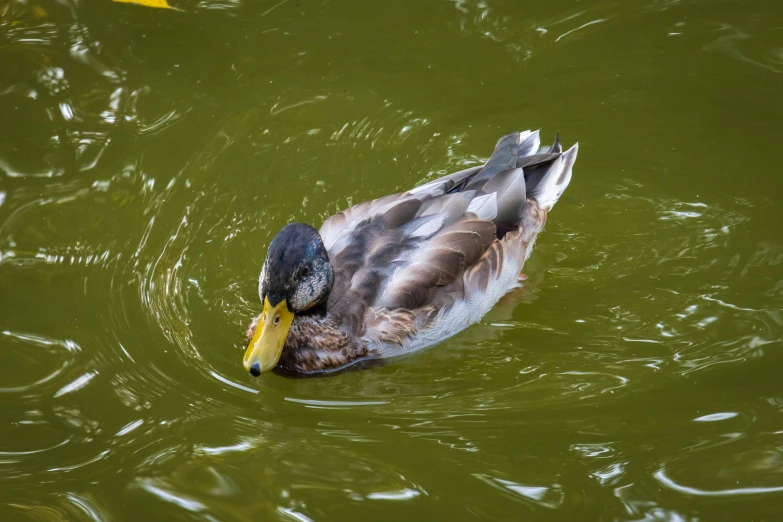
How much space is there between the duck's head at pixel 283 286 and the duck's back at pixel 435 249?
0.37 m

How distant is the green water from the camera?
15.9ft

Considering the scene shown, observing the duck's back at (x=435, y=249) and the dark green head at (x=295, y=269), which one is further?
the duck's back at (x=435, y=249)

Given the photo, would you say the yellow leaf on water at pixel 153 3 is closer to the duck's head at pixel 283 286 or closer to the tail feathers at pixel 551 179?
the tail feathers at pixel 551 179

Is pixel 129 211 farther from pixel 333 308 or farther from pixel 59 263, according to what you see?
pixel 333 308

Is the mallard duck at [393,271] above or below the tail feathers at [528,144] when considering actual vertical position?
below

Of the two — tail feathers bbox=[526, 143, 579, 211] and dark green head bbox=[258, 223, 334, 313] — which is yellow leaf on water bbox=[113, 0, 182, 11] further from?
dark green head bbox=[258, 223, 334, 313]

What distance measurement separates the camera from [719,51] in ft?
27.2

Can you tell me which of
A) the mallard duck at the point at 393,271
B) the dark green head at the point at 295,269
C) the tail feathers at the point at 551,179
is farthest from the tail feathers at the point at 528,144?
the dark green head at the point at 295,269

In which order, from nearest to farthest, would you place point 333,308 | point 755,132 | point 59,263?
1. point 333,308
2. point 59,263
3. point 755,132

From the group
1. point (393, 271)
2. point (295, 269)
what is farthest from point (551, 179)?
point (295, 269)

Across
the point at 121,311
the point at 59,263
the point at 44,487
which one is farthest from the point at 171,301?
the point at 44,487

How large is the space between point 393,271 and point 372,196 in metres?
1.33

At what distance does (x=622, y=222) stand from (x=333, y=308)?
2.34m

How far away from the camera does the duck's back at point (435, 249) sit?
19.4 ft
